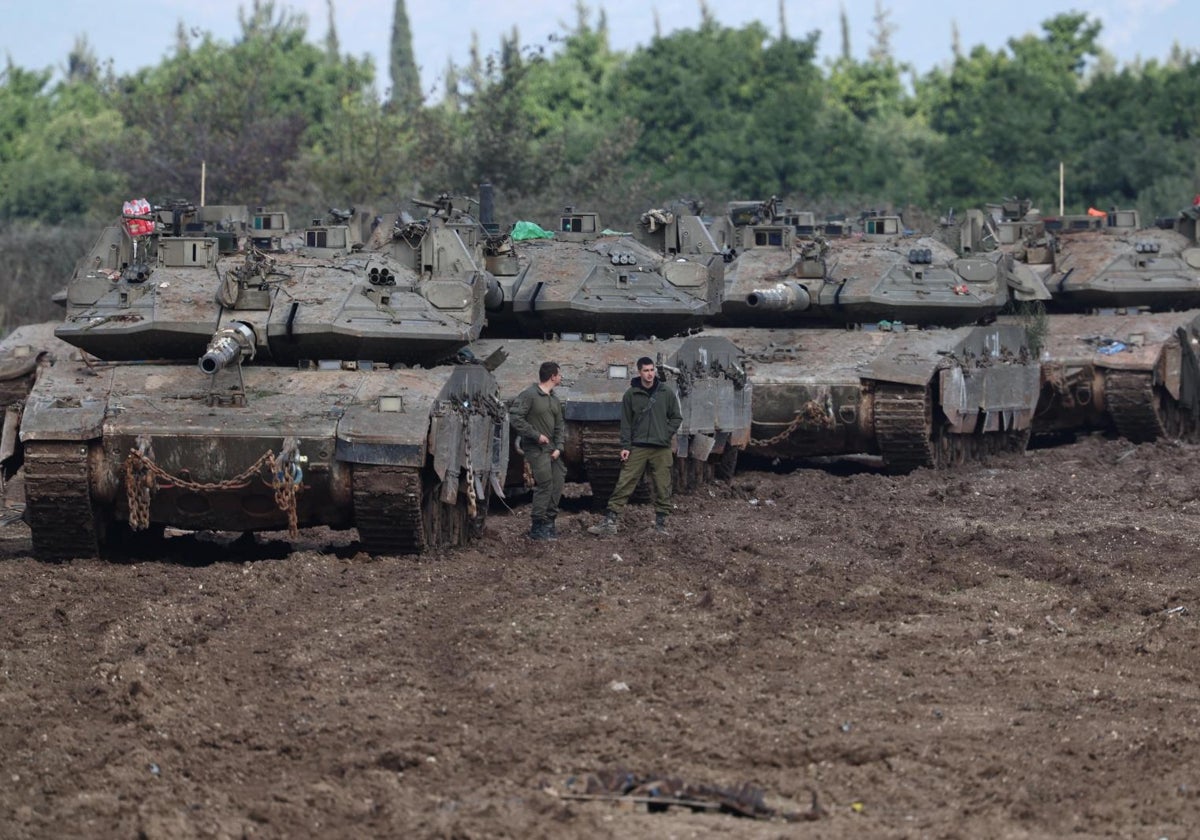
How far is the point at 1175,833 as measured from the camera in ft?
24.4

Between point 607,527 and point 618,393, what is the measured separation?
1380 mm

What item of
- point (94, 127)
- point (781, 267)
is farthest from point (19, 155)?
point (781, 267)

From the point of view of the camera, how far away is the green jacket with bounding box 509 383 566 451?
15.2 meters

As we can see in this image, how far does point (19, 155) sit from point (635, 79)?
14007 millimetres

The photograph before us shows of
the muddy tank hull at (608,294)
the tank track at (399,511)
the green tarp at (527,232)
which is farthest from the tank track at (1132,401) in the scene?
the tank track at (399,511)

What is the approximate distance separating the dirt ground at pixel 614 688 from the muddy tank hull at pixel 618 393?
1620 mm

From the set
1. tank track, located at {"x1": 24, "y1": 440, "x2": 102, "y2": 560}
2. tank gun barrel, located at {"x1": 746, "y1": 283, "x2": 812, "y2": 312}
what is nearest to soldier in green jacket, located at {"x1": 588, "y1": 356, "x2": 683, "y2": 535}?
tank track, located at {"x1": 24, "y1": 440, "x2": 102, "y2": 560}

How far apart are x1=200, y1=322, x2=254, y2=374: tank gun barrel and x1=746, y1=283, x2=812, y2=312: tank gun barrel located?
22.0 ft

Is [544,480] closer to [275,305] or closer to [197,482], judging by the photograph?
[275,305]

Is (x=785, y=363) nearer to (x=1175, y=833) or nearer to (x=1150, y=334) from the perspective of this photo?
(x=1150, y=334)

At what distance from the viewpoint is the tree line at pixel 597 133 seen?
1598 inches

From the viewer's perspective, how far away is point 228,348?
13633mm

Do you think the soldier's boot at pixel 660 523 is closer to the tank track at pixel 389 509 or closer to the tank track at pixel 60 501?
the tank track at pixel 389 509

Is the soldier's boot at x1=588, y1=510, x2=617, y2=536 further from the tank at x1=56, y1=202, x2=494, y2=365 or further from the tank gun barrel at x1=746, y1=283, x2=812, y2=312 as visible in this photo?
the tank gun barrel at x1=746, y1=283, x2=812, y2=312
